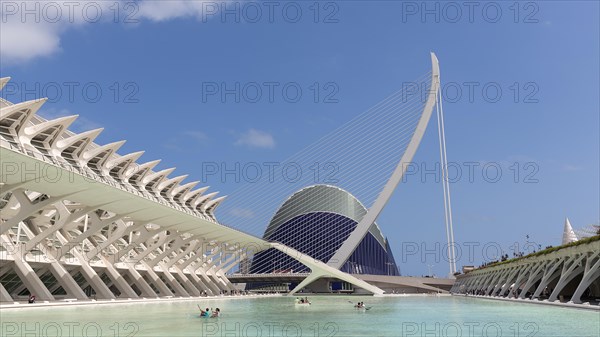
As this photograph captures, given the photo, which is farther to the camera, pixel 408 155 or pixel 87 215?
pixel 408 155

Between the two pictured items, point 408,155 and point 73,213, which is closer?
point 73,213

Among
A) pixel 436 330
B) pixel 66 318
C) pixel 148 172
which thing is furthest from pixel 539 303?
pixel 148 172

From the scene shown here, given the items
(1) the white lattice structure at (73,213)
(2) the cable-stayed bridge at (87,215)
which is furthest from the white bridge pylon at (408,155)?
(1) the white lattice structure at (73,213)

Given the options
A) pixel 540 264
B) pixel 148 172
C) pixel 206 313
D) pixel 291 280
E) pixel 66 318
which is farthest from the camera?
pixel 291 280

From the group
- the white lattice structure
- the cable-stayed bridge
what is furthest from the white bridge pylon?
the white lattice structure

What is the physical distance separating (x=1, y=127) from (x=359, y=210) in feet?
226

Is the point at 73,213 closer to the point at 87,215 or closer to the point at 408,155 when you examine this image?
the point at 87,215

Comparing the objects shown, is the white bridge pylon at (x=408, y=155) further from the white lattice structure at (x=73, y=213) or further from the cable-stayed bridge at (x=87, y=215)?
the white lattice structure at (x=73, y=213)

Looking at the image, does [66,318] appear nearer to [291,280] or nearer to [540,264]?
[540,264]

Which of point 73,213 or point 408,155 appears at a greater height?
point 408,155

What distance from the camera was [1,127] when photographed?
29594 mm

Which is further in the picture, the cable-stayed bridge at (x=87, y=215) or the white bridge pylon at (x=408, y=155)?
the white bridge pylon at (x=408, y=155)

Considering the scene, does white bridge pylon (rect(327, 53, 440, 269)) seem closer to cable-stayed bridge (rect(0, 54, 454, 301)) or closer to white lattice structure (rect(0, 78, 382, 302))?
cable-stayed bridge (rect(0, 54, 454, 301))

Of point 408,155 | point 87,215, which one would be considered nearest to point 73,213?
point 87,215
